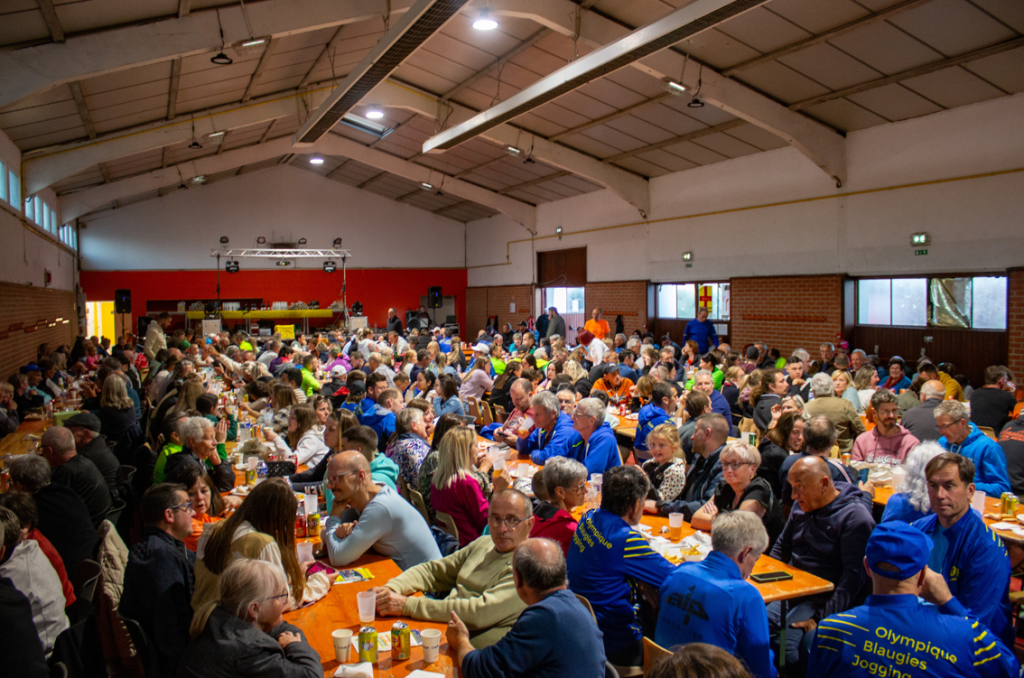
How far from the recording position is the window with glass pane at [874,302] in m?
10.8

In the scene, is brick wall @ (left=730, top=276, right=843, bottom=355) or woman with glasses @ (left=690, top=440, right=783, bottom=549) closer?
woman with glasses @ (left=690, top=440, right=783, bottom=549)

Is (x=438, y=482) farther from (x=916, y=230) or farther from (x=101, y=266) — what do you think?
(x=101, y=266)

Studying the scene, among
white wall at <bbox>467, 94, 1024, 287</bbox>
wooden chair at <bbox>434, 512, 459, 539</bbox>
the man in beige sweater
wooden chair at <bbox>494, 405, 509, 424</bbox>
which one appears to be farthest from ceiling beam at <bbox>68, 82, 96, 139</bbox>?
white wall at <bbox>467, 94, 1024, 287</bbox>

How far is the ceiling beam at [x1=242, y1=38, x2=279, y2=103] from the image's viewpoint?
9.84m

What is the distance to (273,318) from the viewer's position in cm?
2067

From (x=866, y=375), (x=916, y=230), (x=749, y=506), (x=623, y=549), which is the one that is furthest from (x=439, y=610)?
(x=916, y=230)

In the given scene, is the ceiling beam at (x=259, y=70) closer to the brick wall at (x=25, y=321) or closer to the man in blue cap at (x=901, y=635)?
the brick wall at (x=25, y=321)

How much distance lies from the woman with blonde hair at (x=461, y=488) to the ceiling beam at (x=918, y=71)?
793 cm

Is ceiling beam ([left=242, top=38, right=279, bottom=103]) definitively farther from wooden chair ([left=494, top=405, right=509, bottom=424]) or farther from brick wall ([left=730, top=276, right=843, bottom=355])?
brick wall ([left=730, top=276, right=843, bottom=355])

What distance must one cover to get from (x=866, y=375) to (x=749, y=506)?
189 inches

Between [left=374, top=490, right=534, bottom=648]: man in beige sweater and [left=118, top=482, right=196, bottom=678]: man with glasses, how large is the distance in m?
0.78

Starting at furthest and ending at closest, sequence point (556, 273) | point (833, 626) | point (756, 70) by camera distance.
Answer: point (556, 273), point (756, 70), point (833, 626)

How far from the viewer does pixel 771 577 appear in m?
3.21

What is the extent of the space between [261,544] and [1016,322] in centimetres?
988
